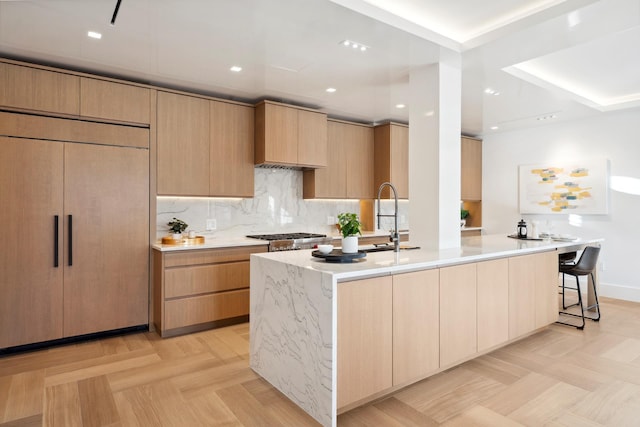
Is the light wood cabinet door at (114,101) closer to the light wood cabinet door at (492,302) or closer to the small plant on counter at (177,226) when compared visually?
the small plant on counter at (177,226)

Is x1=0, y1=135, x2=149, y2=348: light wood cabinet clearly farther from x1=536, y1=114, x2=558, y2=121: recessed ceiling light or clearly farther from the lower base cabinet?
x1=536, y1=114, x2=558, y2=121: recessed ceiling light

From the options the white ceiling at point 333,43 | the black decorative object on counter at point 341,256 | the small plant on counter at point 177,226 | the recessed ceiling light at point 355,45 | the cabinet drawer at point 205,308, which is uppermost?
the white ceiling at point 333,43

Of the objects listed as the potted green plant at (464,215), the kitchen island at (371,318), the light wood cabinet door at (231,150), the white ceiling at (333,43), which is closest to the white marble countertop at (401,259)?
the kitchen island at (371,318)

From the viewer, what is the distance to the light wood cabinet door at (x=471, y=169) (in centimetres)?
641

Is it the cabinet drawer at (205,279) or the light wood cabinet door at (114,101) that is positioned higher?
the light wood cabinet door at (114,101)

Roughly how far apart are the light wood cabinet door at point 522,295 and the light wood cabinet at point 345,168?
2517 millimetres

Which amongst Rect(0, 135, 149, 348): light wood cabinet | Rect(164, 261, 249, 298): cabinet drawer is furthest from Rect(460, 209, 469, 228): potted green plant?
Rect(0, 135, 149, 348): light wood cabinet

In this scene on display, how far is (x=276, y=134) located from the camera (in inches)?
174

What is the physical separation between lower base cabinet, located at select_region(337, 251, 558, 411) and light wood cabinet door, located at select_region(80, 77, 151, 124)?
2.81m

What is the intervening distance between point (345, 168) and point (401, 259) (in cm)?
288

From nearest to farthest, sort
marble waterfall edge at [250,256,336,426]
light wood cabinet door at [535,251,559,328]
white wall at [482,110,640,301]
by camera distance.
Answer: marble waterfall edge at [250,256,336,426]
light wood cabinet door at [535,251,559,328]
white wall at [482,110,640,301]

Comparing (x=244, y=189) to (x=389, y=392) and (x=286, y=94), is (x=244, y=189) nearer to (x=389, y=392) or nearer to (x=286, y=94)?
(x=286, y=94)

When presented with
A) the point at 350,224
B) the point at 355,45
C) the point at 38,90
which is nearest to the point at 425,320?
the point at 350,224

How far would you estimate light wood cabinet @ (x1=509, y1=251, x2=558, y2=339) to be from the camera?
3287mm
